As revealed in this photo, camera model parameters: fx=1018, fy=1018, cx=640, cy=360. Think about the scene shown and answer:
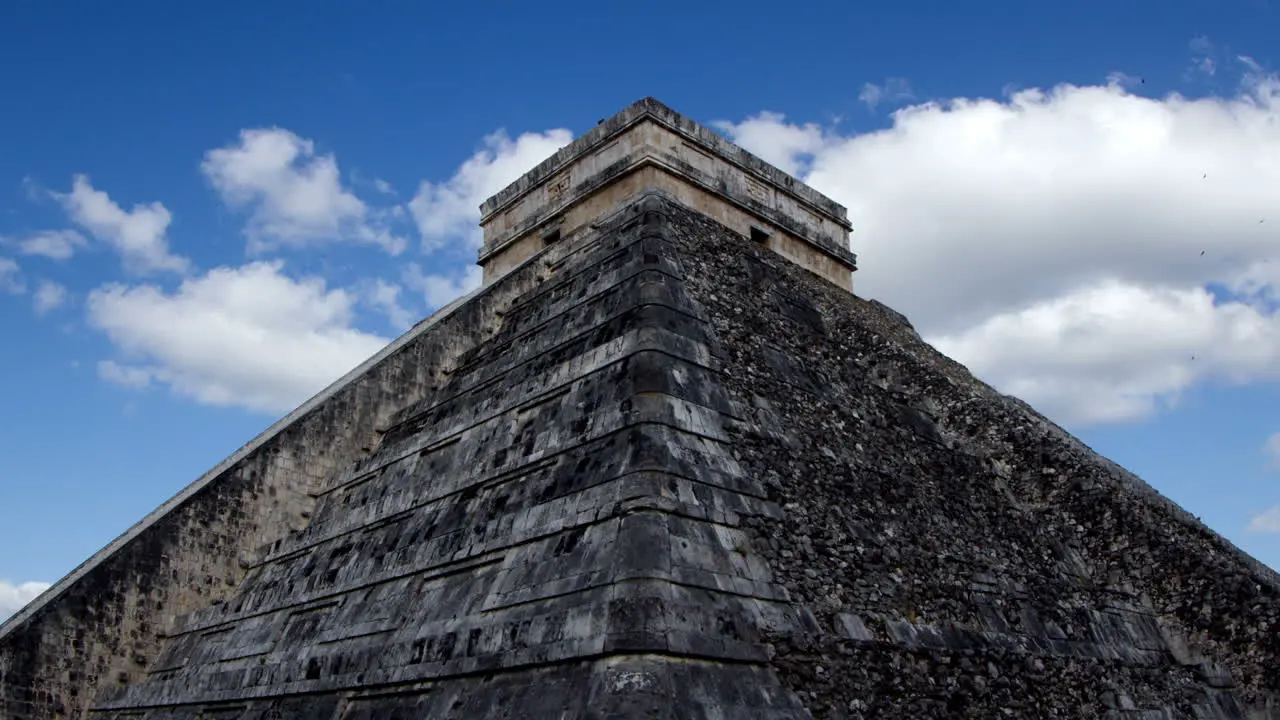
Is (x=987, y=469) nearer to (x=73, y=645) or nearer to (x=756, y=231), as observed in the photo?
(x=756, y=231)

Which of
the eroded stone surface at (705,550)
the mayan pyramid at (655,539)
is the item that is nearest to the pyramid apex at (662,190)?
the mayan pyramid at (655,539)

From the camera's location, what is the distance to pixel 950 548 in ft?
30.3

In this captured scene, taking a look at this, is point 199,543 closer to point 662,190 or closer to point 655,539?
point 655,539

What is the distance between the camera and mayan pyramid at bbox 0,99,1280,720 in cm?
669

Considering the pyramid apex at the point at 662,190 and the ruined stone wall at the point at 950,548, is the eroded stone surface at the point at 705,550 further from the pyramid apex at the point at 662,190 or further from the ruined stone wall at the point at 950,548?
the pyramid apex at the point at 662,190

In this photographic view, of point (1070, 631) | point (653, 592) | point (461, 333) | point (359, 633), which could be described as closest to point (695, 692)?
point (653, 592)

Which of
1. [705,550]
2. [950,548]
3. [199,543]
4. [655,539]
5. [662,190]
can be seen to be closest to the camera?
[655,539]

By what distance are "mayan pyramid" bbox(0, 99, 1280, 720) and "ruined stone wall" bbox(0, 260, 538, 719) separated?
29 mm

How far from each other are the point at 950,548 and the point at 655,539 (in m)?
3.82

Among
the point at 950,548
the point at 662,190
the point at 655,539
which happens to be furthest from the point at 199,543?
the point at 950,548

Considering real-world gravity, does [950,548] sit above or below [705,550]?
above

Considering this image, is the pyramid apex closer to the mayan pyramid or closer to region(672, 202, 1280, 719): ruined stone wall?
the mayan pyramid

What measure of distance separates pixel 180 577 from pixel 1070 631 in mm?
8815

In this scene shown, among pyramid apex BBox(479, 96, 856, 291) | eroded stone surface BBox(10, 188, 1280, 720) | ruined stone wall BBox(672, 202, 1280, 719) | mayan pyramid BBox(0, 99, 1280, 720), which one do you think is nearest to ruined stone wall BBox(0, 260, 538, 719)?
mayan pyramid BBox(0, 99, 1280, 720)
